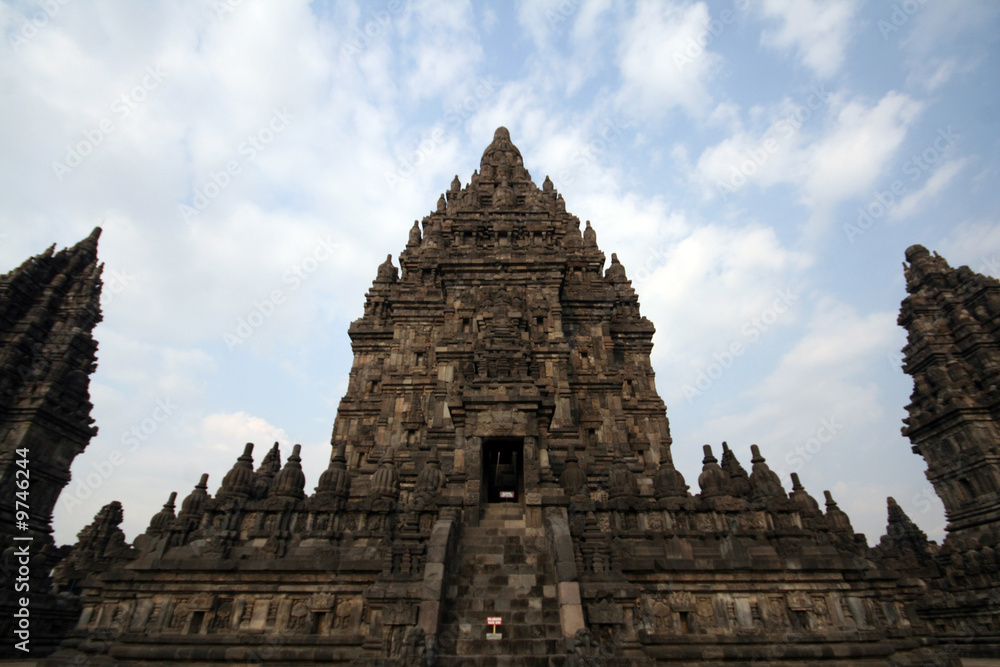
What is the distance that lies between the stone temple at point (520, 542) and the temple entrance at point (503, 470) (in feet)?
0.38

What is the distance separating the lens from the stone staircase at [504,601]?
391 inches

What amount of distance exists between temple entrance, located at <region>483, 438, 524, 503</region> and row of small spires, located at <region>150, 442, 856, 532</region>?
1563 mm

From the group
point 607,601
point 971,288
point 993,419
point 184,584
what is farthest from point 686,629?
point 971,288

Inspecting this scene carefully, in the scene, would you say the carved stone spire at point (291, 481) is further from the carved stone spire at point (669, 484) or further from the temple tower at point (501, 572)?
the carved stone spire at point (669, 484)

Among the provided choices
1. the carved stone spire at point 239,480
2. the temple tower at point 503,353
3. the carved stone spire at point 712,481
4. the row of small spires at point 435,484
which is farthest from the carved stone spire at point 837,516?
the carved stone spire at point 239,480

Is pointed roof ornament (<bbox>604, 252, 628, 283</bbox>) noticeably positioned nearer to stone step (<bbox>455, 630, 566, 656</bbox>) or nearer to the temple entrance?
the temple entrance

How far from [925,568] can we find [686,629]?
1666 centimetres

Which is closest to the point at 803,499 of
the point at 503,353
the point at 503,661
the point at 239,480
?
the point at 503,353

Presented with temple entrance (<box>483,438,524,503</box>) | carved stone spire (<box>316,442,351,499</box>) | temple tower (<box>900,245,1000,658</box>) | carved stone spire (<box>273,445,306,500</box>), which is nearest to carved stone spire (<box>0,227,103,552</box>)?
carved stone spire (<box>273,445,306,500</box>)

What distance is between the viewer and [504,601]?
11.1 m

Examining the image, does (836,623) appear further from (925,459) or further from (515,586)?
(925,459)

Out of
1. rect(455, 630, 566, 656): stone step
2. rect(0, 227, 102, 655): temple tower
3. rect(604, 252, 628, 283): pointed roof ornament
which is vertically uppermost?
rect(604, 252, 628, 283): pointed roof ornament

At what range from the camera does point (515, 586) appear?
11.5m

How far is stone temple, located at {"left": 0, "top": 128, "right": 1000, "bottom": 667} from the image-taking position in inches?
447
